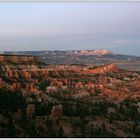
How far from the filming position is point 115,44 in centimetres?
1291

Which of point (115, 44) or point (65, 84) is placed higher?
point (115, 44)

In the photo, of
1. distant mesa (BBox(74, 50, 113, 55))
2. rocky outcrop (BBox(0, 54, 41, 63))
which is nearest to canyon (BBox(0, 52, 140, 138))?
rocky outcrop (BBox(0, 54, 41, 63))

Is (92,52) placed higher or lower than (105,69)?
higher

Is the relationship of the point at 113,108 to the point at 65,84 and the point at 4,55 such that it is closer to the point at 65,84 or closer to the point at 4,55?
the point at 65,84

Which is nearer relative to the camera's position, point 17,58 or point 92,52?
point 17,58

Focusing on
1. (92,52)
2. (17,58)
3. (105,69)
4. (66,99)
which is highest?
(92,52)

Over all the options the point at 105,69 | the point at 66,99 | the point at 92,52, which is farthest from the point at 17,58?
the point at 105,69

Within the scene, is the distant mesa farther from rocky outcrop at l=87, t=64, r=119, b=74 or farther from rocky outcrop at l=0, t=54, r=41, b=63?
rocky outcrop at l=0, t=54, r=41, b=63

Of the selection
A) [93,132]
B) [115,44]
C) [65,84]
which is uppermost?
[115,44]

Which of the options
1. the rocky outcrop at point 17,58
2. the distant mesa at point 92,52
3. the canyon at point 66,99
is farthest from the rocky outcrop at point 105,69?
the rocky outcrop at point 17,58

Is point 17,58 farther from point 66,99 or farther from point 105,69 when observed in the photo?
point 105,69

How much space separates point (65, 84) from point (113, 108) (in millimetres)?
1191

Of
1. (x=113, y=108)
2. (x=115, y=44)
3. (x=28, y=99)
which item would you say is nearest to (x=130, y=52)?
(x=115, y=44)

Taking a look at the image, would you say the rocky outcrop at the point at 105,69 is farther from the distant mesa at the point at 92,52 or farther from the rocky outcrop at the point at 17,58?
the rocky outcrop at the point at 17,58
